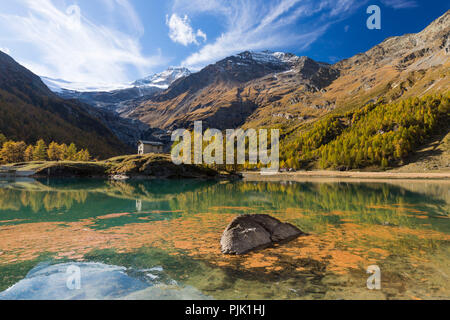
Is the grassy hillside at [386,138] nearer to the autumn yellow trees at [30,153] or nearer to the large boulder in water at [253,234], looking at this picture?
the autumn yellow trees at [30,153]

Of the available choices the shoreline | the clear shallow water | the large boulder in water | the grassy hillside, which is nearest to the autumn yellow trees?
the shoreline

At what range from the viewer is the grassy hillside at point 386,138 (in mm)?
135625

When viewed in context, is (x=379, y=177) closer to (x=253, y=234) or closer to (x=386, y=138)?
(x=386, y=138)

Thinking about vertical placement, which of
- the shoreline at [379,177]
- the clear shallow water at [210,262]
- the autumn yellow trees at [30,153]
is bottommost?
the clear shallow water at [210,262]

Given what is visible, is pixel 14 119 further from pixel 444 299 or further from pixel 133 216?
pixel 444 299

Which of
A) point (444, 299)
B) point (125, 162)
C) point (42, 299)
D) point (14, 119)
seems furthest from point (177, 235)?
point (14, 119)

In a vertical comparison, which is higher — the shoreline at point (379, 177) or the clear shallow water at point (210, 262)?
the shoreline at point (379, 177)

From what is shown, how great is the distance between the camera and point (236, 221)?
16.0m

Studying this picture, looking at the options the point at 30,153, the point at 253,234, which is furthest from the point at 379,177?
the point at 30,153

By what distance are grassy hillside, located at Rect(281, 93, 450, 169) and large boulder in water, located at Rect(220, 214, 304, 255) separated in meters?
139

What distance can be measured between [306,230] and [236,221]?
716cm

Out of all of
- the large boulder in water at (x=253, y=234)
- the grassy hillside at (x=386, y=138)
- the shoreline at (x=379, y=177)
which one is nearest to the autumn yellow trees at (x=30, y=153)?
the shoreline at (x=379, y=177)

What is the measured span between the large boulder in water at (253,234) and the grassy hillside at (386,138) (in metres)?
139

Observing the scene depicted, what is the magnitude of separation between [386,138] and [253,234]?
162 meters
